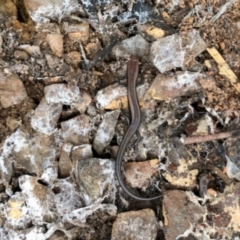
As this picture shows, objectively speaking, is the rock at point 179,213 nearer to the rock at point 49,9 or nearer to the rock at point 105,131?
the rock at point 105,131

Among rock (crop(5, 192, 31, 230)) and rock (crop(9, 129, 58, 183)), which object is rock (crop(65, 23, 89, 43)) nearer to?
rock (crop(9, 129, 58, 183))

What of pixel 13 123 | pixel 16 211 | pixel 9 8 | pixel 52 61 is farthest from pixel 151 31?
pixel 16 211

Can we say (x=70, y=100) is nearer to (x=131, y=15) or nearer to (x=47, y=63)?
(x=47, y=63)

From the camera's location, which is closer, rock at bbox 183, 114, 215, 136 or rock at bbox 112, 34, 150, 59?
rock at bbox 183, 114, 215, 136

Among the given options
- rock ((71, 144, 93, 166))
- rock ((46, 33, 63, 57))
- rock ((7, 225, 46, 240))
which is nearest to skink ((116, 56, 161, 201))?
rock ((71, 144, 93, 166))

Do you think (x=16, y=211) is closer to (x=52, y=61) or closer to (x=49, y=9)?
(x=52, y=61)

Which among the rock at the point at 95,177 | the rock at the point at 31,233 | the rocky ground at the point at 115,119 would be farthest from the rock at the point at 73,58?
the rock at the point at 31,233
